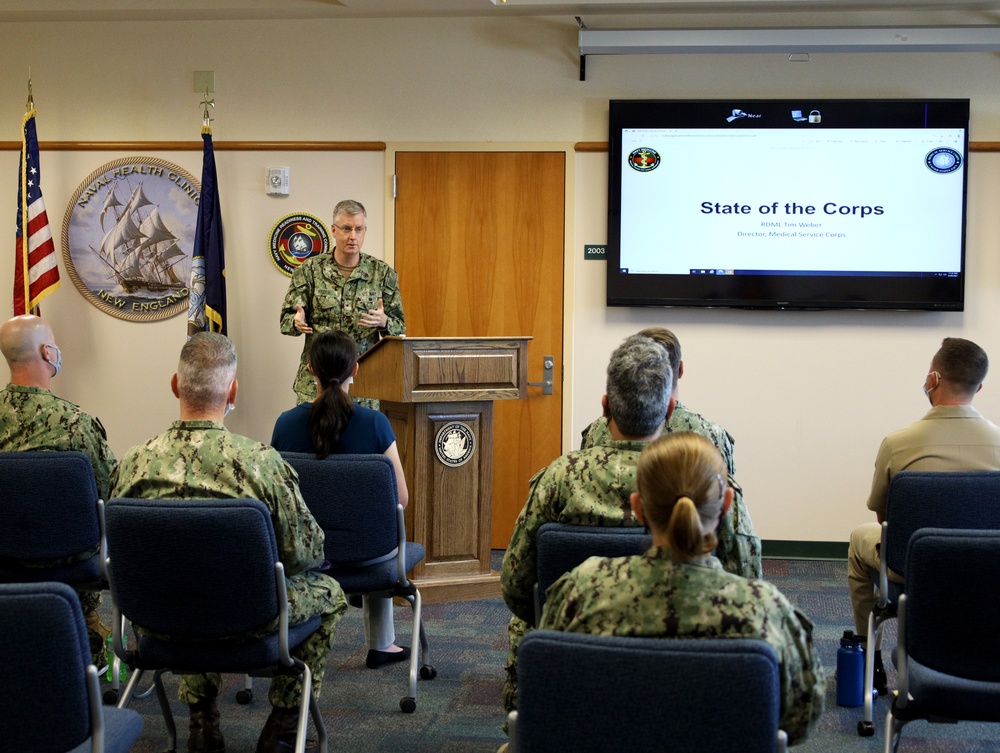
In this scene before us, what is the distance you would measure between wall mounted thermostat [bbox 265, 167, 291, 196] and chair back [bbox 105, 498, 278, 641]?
3.95 meters

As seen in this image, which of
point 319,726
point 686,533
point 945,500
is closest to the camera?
point 686,533

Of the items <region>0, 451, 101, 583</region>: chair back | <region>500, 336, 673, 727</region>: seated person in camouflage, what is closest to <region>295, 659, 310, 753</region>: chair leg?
<region>500, 336, 673, 727</region>: seated person in camouflage

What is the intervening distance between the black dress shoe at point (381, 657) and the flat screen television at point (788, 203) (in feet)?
8.82

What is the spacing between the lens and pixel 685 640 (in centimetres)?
159

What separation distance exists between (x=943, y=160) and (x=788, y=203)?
864 mm

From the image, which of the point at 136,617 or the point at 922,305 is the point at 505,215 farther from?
the point at 136,617

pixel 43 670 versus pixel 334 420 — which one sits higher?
pixel 334 420

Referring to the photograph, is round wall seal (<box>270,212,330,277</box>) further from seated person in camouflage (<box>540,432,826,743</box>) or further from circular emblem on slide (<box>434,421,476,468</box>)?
seated person in camouflage (<box>540,432,826,743</box>)

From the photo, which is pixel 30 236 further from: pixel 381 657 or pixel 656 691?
pixel 656 691

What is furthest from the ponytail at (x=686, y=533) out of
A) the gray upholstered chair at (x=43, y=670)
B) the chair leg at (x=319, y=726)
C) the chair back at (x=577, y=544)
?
the chair leg at (x=319, y=726)

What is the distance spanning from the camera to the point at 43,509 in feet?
10.8

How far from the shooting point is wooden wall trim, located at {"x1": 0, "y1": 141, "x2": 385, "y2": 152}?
620cm

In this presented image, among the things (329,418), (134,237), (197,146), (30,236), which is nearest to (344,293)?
(197,146)

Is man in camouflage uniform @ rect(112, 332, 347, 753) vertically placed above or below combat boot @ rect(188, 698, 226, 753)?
above
